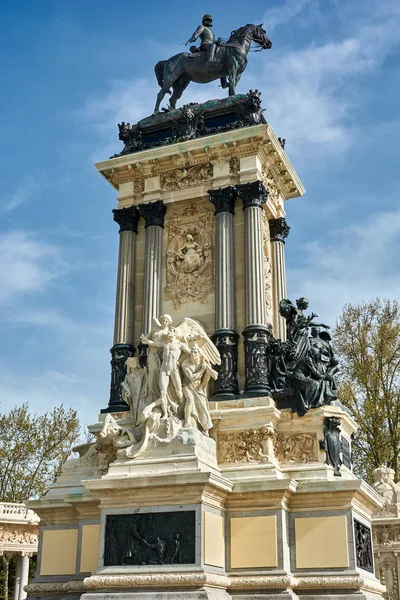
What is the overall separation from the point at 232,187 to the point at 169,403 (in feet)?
17.6

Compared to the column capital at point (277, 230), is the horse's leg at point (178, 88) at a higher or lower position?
higher

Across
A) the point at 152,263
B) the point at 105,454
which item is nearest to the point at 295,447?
the point at 105,454

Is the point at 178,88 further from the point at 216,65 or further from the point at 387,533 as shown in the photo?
the point at 387,533

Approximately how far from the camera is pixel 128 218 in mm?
18141

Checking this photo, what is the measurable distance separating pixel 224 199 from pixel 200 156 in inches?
53.6

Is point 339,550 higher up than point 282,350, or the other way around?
point 282,350

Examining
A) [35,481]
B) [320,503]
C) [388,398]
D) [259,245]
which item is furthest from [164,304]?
[35,481]

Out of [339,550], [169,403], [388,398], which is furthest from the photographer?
[388,398]

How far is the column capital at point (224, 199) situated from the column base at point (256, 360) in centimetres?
292

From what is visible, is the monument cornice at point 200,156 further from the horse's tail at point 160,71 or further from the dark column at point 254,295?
the horse's tail at point 160,71

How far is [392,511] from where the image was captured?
23781mm

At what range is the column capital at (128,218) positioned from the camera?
18094 millimetres

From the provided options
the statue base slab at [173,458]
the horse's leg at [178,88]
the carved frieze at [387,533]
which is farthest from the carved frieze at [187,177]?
the carved frieze at [387,533]

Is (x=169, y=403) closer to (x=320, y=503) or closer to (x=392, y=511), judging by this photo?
(x=320, y=503)
